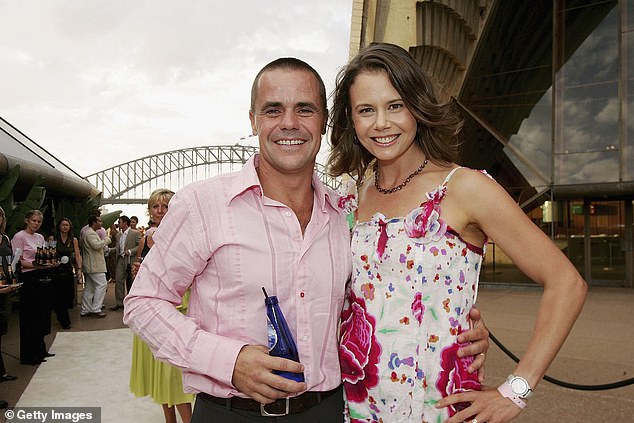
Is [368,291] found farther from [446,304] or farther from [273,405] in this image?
[273,405]

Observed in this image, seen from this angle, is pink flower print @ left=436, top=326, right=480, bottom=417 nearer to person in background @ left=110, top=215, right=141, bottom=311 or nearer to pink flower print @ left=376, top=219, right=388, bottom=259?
pink flower print @ left=376, top=219, right=388, bottom=259

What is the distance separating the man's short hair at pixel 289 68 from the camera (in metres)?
1.99

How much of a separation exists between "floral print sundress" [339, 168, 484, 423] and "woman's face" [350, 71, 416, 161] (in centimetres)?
25

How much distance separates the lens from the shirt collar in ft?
6.22

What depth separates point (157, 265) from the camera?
1.82m

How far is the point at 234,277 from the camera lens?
5.93ft

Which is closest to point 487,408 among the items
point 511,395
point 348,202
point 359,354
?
point 511,395

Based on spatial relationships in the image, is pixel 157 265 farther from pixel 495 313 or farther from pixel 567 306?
pixel 495 313

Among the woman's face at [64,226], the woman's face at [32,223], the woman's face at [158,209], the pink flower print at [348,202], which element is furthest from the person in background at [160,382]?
the woman's face at [64,226]

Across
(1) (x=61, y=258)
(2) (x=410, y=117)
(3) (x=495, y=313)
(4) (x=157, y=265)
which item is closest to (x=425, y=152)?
(2) (x=410, y=117)

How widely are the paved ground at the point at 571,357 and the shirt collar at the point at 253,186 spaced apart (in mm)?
3252

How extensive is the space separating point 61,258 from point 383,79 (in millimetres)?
8281

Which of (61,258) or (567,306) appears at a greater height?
(567,306)

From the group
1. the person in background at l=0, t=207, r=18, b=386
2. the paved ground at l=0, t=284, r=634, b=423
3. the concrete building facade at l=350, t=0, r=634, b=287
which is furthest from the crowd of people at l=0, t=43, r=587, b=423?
the concrete building facade at l=350, t=0, r=634, b=287
